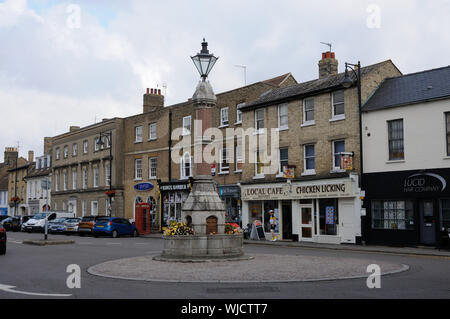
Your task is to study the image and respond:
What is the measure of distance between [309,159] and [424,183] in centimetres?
719

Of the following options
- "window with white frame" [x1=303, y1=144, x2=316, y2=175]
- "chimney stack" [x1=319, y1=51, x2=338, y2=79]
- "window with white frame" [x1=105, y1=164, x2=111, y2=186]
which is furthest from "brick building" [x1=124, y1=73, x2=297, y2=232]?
"window with white frame" [x1=303, y1=144, x2=316, y2=175]

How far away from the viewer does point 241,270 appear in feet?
45.9

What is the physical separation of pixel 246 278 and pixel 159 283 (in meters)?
2.10

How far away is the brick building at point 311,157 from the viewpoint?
26938mm

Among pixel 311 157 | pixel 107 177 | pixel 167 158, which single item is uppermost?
pixel 167 158

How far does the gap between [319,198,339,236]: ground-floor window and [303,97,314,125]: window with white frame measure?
4.68 metres

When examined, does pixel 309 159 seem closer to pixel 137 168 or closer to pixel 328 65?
pixel 328 65

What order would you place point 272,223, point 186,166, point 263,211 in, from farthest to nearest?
point 186,166, point 263,211, point 272,223

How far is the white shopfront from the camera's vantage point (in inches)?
1045

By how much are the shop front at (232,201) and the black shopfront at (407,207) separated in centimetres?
991

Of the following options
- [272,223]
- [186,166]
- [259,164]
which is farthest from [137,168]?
[272,223]

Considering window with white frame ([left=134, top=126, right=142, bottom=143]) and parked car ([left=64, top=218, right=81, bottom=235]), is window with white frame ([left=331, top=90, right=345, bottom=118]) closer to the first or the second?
window with white frame ([left=134, top=126, right=142, bottom=143])

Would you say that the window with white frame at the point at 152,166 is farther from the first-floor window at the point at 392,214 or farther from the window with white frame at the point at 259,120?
the first-floor window at the point at 392,214
